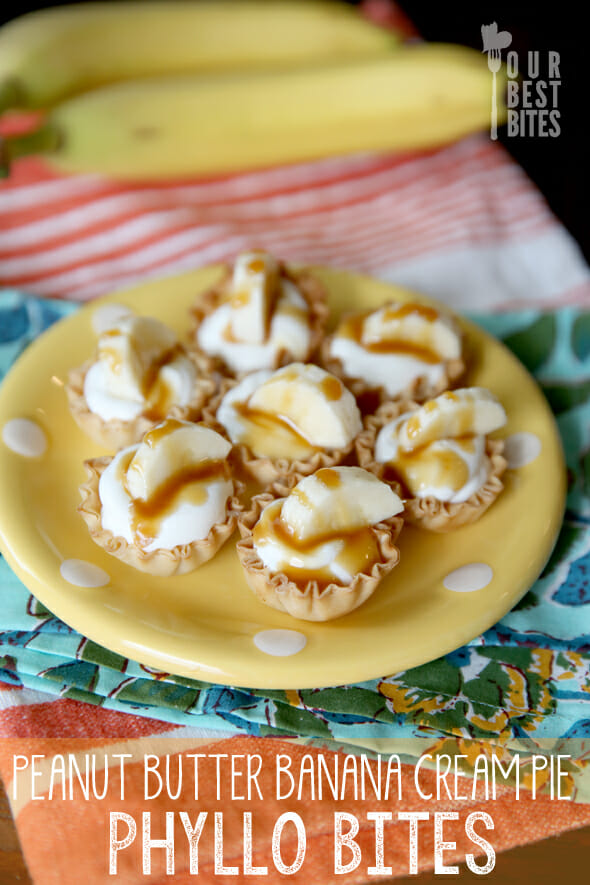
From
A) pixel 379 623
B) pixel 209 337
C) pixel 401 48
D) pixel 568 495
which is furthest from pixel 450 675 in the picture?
pixel 401 48

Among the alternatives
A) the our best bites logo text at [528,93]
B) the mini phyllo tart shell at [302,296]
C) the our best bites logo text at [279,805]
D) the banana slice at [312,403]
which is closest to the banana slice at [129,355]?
the mini phyllo tart shell at [302,296]

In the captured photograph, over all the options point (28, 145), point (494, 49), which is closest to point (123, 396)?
point (28, 145)

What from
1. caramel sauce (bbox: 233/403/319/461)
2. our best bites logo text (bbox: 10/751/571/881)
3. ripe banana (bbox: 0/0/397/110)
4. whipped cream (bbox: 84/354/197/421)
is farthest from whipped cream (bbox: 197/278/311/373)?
ripe banana (bbox: 0/0/397/110)

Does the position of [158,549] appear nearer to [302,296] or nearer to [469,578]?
[469,578]

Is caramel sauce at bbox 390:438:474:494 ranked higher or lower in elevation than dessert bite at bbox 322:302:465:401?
lower

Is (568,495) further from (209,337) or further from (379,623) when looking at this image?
(209,337)

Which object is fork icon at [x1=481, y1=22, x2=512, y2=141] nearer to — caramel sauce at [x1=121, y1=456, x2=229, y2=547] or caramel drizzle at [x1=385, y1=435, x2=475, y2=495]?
caramel drizzle at [x1=385, y1=435, x2=475, y2=495]
